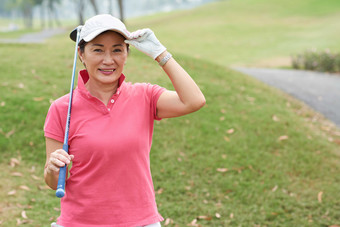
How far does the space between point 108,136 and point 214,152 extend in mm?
4772

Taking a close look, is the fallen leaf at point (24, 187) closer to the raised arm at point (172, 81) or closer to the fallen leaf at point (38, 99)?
the fallen leaf at point (38, 99)

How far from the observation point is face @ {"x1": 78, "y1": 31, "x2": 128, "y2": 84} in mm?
2420

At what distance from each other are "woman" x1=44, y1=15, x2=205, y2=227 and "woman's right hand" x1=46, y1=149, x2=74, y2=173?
0.08 metres

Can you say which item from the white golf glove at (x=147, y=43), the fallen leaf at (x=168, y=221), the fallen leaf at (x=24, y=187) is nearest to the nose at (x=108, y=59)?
the white golf glove at (x=147, y=43)

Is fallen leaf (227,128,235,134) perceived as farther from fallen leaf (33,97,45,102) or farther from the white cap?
the white cap

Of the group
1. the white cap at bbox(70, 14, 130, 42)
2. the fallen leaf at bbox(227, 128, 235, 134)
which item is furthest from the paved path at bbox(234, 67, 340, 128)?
the white cap at bbox(70, 14, 130, 42)

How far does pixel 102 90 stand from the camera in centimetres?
256

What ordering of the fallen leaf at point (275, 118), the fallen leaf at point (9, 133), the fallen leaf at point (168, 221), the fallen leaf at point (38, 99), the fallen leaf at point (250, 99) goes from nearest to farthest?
the fallen leaf at point (168, 221)
the fallen leaf at point (9, 133)
the fallen leaf at point (38, 99)
the fallen leaf at point (275, 118)
the fallen leaf at point (250, 99)

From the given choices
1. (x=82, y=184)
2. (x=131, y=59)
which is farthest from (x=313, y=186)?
(x=131, y=59)

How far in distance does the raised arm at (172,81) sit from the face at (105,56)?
9cm

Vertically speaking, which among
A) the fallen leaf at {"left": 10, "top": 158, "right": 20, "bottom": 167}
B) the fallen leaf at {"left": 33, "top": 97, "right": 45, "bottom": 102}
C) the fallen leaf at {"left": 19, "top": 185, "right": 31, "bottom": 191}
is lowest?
the fallen leaf at {"left": 19, "top": 185, "right": 31, "bottom": 191}

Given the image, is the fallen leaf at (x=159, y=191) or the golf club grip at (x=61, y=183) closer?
the golf club grip at (x=61, y=183)

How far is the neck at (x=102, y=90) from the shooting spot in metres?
Answer: 2.55

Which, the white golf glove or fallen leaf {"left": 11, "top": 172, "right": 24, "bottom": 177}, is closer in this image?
the white golf glove
